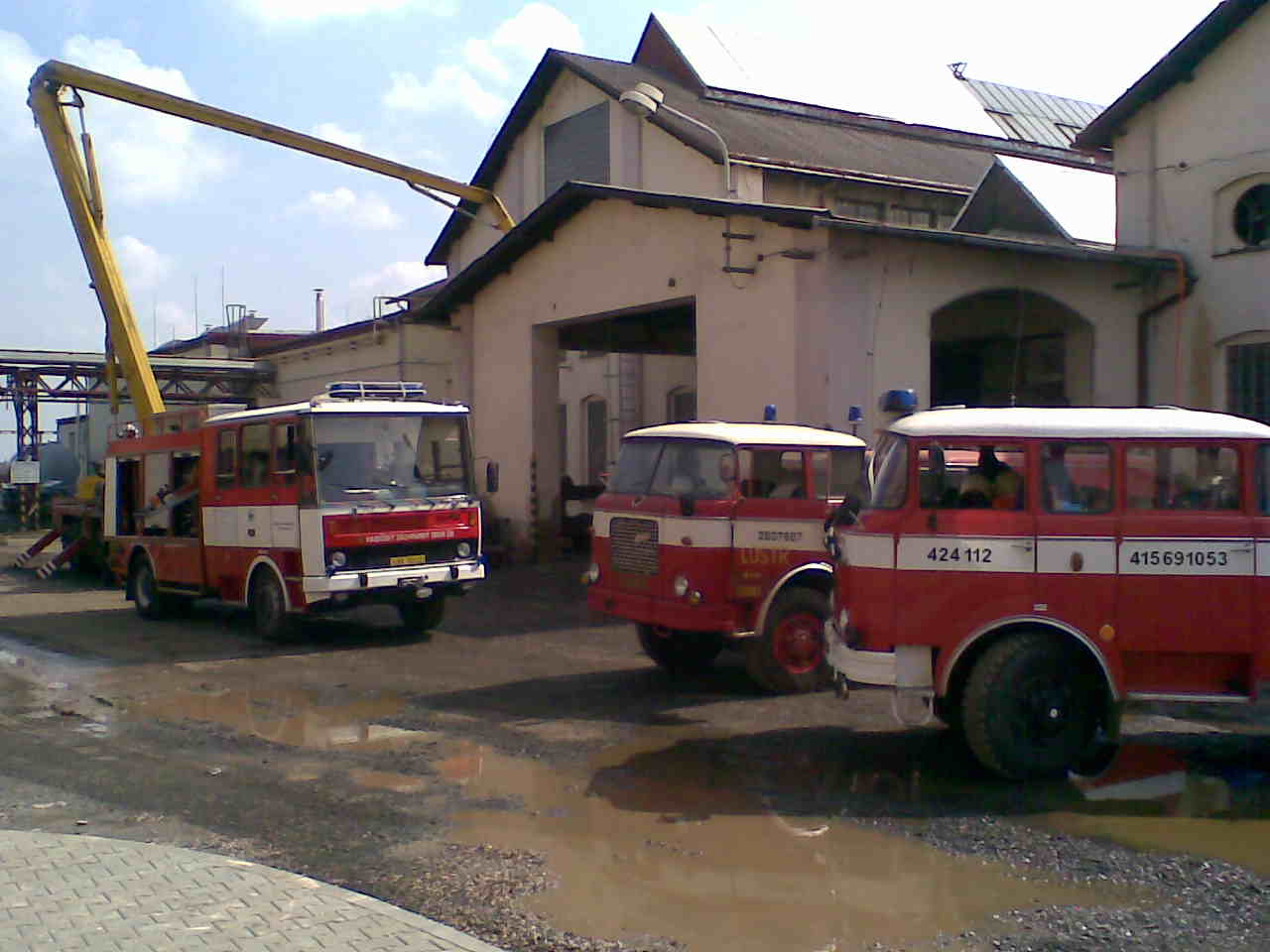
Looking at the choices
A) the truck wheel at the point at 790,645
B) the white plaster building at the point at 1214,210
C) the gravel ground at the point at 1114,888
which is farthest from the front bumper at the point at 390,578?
the white plaster building at the point at 1214,210

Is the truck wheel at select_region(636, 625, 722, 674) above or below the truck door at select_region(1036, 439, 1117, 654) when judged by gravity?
below

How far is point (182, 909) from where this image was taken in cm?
543

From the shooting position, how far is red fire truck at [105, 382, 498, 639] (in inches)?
518

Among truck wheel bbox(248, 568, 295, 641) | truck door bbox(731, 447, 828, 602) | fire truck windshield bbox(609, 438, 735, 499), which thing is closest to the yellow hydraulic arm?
truck wheel bbox(248, 568, 295, 641)

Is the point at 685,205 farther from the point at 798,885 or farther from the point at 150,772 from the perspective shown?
the point at 798,885

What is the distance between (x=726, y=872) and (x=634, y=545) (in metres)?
4.78

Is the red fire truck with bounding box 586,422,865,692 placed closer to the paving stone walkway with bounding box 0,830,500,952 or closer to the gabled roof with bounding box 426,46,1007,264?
the paving stone walkway with bounding box 0,830,500,952

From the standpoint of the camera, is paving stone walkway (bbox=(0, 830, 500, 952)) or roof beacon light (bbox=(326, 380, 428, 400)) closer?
paving stone walkway (bbox=(0, 830, 500, 952))

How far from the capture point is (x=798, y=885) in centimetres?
591

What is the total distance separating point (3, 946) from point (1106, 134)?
1875cm

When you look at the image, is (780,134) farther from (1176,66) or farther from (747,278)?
(747,278)

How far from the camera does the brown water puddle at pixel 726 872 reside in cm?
546

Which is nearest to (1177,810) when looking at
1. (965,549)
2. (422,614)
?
(965,549)

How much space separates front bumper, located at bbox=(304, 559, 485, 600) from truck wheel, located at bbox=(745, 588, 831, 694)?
15.0 ft
